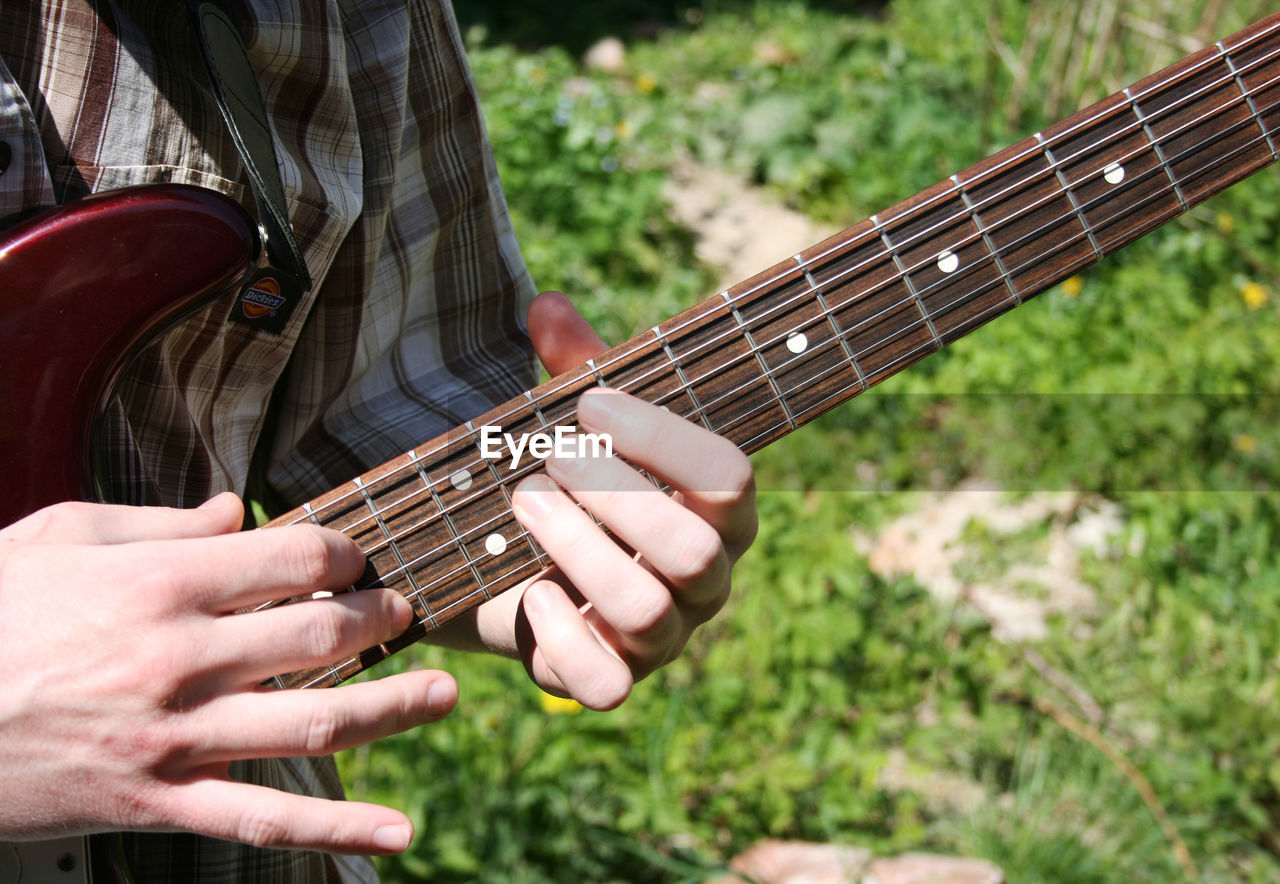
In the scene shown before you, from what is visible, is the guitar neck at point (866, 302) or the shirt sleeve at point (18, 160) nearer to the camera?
the shirt sleeve at point (18, 160)

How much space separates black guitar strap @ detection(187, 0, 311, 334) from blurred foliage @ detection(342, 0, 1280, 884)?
1309 millimetres

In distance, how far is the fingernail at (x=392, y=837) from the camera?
796 millimetres

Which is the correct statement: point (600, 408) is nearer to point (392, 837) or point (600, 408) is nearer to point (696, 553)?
point (696, 553)

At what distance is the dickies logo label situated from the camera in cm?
93

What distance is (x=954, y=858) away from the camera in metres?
1.92

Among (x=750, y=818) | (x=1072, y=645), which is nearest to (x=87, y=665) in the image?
(x=750, y=818)

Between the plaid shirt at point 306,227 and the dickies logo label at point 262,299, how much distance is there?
0.07 feet

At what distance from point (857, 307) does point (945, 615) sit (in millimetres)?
1673

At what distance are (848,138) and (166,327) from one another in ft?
13.2

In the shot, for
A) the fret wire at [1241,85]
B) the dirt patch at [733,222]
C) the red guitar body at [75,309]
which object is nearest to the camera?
the red guitar body at [75,309]

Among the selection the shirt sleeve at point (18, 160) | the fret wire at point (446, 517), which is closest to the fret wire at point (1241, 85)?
the fret wire at point (446, 517)

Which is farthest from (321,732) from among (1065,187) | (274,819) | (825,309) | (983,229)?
(1065,187)

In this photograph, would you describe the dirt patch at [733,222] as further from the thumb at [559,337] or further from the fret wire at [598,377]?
the fret wire at [598,377]

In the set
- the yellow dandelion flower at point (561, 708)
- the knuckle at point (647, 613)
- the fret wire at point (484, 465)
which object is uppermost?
the fret wire at point (484, 465)
